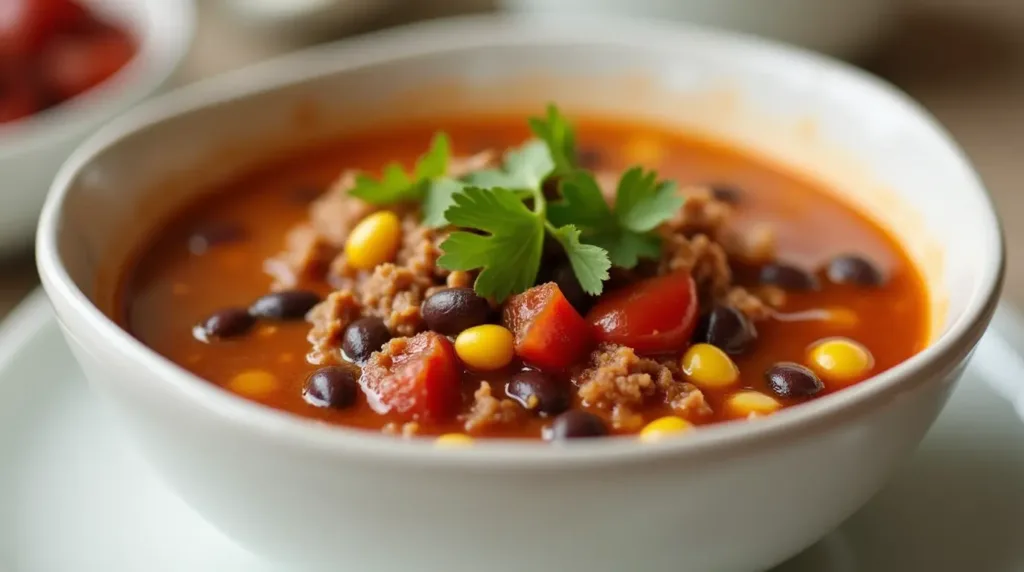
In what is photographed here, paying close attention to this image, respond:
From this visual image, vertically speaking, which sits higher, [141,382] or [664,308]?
[664,308]

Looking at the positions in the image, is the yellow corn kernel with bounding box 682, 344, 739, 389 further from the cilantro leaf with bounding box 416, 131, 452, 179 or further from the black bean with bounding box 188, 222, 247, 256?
the black bean with bounding box 188, 222, 247, 256

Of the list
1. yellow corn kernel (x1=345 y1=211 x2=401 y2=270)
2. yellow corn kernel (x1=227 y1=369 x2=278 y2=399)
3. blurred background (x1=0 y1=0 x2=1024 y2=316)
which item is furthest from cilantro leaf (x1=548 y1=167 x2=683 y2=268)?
blurred background (x1=0 y1=0 x2=1024 y2=316)

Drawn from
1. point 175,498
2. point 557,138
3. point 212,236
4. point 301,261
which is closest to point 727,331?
point 557,138

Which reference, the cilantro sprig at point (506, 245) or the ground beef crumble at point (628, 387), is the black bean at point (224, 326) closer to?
the cilantro sprig at point (506, 245)

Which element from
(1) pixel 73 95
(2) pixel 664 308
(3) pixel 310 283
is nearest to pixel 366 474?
(2) pixel 664 308

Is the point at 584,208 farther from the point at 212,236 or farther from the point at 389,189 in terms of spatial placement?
the point at 212,236

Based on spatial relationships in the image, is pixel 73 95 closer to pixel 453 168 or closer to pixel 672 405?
pixel 453 168

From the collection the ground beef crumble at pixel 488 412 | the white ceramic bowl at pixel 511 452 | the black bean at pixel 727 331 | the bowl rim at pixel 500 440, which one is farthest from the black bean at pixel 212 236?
the black bean at pixel 727 331
